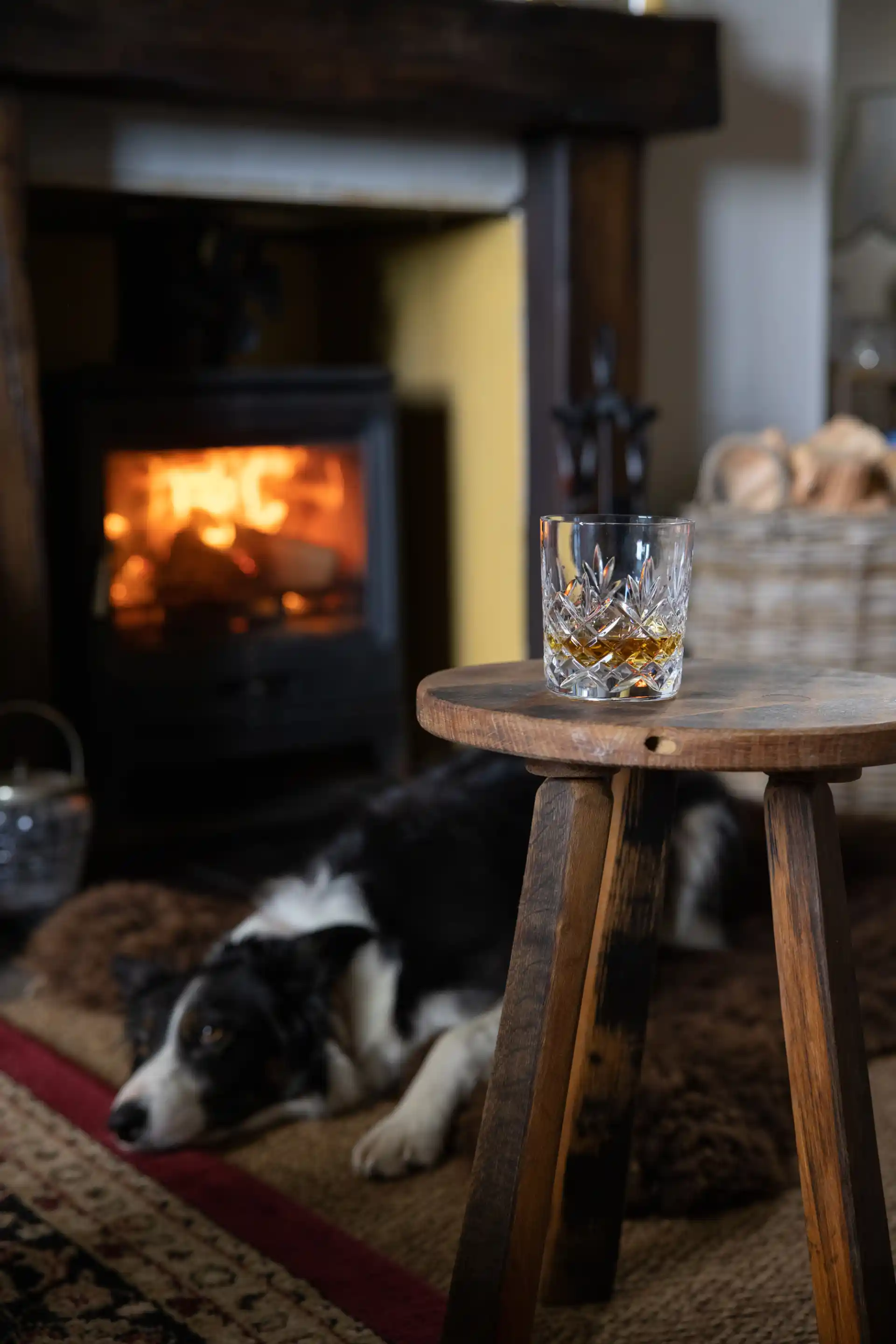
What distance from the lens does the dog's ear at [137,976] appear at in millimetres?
1669

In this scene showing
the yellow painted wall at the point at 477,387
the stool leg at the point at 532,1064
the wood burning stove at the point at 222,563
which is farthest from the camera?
the yellow painted wall at the point at 477,387

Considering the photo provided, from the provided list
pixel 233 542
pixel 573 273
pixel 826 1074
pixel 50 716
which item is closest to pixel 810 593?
pixel 573 273

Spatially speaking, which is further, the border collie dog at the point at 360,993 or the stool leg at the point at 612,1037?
the border collie dog at the point at 360,993

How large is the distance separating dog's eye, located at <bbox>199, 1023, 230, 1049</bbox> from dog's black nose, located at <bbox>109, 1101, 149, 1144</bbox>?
0.08 m

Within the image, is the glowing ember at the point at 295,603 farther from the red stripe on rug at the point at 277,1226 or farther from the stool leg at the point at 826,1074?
the stool leg at the point at 826,1074

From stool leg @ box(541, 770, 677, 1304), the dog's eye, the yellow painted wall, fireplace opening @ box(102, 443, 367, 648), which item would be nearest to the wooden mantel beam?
the yellow painted wall

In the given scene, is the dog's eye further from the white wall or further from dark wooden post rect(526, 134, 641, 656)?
the white wall

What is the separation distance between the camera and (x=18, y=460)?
2195 millimetres

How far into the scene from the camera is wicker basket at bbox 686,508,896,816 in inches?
102

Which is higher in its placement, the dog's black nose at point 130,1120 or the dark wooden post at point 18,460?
the dark wooden post at point 18,460

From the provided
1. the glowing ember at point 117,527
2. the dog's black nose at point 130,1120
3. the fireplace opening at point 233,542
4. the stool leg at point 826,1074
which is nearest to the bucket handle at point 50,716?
the fireplace opening at point 233,542

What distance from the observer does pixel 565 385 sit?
2.78 m

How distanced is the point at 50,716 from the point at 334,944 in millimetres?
832

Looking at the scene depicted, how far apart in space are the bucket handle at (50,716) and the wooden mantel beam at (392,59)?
882 millimetres
